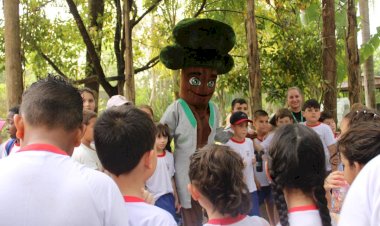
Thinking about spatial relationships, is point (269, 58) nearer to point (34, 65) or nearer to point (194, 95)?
point (194, 95)

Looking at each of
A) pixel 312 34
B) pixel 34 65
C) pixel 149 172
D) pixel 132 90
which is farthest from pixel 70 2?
pixel 149 172

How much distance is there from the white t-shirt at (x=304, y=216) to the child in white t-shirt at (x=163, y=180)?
2299mm

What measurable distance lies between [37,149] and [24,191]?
16cm

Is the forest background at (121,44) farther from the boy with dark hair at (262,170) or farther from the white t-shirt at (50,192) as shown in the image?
the white t-shirt at (50,192)

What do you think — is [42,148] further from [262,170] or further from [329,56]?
[329,56]

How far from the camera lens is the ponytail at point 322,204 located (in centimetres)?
217

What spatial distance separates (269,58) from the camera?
8305 millimetres

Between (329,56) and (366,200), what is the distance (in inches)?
236

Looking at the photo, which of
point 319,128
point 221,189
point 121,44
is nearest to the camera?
point 221,189

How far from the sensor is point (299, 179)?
221cm

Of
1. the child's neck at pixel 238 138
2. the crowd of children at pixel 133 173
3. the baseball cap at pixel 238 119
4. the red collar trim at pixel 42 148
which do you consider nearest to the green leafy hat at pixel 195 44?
the baseball cap at pixel 238 119

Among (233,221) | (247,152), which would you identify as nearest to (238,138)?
(247,152)

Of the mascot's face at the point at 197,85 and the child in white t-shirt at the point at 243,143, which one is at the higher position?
the mascot's face at the point at 197,85

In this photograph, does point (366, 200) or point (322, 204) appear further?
point (322, 204)
